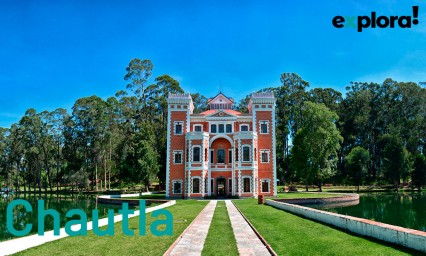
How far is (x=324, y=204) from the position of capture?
1179 inches

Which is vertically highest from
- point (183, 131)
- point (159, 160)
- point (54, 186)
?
point (183, 131)

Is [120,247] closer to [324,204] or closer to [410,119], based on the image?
[324,204]

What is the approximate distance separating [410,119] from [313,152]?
72.5 feet

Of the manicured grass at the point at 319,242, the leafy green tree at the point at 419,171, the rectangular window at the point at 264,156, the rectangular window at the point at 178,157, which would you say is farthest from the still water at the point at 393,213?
the leafy green tree at the point at 419,171

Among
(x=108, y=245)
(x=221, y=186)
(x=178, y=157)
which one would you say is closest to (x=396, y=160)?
(x=221, y=186)

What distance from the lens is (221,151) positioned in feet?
120

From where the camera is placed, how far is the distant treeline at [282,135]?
4275 cm

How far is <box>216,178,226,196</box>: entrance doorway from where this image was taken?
1433 inches

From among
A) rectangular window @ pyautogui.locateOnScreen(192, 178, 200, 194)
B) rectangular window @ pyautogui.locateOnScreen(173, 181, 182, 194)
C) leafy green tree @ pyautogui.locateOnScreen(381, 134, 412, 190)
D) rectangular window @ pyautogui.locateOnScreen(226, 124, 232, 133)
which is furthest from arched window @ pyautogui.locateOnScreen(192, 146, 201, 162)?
leafy green tree @ pyautogui.locateOnScreen(381, 134, 412, 190)

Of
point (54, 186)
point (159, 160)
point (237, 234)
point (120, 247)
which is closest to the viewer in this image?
point (120, 247)

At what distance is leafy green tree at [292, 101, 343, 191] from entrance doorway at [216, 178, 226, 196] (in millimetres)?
10862

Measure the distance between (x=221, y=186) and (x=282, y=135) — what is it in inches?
782

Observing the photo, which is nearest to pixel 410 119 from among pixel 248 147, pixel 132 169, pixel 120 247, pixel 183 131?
pixel 248 147

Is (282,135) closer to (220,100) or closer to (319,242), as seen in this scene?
(220,100)
